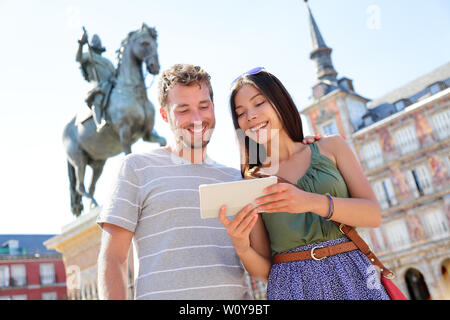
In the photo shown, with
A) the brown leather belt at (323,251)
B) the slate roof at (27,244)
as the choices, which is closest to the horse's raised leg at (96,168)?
the brown leather belt at (323,251)

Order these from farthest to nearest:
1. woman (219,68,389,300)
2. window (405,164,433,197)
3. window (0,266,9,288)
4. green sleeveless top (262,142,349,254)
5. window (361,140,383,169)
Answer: window (0,266,9,288) < window (361,140,383,169) < window (405,164,433,197) < green sleeveless top (262,142,349,254) < woman (219,68,389,300)

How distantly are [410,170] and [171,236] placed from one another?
83.0 feet

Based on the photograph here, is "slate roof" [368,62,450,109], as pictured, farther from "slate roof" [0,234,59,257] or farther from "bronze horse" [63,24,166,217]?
"slate roof" [0,234,59,257]

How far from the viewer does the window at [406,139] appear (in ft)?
80.1

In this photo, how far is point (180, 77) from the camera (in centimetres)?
191

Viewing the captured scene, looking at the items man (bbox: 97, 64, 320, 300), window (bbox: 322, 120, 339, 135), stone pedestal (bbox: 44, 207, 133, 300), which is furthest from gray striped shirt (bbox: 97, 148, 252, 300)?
window (bbox: 322, 120, 339, 135)

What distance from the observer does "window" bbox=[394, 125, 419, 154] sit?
24.4m

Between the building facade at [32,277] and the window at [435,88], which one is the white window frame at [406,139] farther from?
the building facade at [32,277]

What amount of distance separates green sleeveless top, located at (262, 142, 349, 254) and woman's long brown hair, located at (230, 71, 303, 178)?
20cm

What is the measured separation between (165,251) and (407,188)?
25047 millimetres

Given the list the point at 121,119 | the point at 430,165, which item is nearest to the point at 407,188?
the point at 430,165

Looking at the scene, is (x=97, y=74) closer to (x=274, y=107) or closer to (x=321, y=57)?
(x=274, y=107)

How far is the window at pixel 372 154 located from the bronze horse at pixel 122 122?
2196 centimetres

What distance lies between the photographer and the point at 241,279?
184cm
